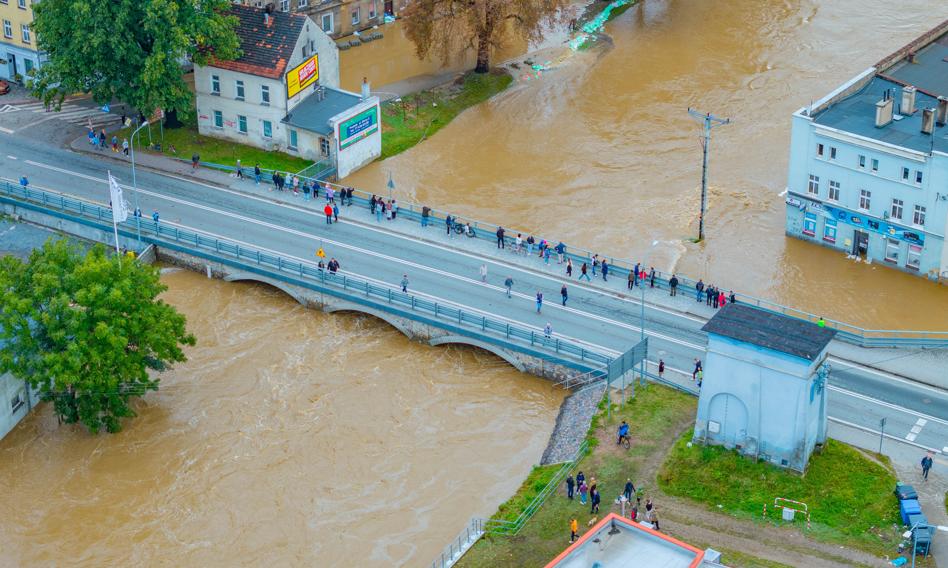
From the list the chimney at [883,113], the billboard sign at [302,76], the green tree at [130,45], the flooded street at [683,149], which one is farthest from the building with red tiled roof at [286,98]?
the chimney at [883,113]

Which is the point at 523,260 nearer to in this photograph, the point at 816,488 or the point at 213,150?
the point at 213,150

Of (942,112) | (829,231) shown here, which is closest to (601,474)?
(829,231)

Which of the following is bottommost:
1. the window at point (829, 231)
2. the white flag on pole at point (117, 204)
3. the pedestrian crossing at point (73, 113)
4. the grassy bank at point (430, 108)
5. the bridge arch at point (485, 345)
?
the bridge arch at point (485, 345)

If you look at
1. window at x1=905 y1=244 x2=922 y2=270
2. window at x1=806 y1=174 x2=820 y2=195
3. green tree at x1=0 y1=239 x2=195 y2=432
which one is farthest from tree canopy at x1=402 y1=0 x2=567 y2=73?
green tree at x1=0 y1=239 x2=195 y2=432

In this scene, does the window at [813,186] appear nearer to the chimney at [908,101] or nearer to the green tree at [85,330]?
the chimney at [908,101]

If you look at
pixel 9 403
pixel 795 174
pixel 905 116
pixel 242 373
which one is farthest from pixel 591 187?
pixel 9 403

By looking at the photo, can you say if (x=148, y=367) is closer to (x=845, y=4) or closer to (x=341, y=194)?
(x=341, y=194)
